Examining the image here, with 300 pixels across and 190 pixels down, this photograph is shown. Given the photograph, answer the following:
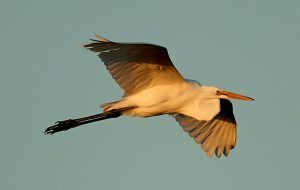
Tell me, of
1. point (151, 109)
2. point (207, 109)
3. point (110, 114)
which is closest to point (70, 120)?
point (110, 114)

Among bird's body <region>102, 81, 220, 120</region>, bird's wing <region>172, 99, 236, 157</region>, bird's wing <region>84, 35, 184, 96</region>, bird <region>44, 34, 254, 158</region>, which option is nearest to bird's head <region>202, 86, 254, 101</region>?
bird <region>44, 34, 254, 158</region>

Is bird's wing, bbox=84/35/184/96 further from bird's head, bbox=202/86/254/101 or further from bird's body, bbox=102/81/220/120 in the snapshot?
bird's head, bbox=202/86/254/101

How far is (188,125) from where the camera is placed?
13.3 m

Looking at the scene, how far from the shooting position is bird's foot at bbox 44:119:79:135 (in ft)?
41.1

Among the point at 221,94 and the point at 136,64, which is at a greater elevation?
the point at 136,64

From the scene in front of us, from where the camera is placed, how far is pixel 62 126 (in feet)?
41.3

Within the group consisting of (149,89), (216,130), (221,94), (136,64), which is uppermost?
(136,64)

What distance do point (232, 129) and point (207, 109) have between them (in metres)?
1.47

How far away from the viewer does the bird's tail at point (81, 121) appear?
39.1 ft

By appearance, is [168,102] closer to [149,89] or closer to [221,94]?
[149,89]

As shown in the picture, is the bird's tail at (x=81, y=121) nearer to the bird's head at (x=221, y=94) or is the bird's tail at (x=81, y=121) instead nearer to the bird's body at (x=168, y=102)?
the bird's body at (x=168, y=102)

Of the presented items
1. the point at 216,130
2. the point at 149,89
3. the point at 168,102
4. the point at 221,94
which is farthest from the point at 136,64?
the point at 216,130

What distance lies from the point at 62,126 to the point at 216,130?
3.21 meters

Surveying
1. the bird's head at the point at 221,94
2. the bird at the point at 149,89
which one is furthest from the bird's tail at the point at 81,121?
the bird's head at the point at 221,94
